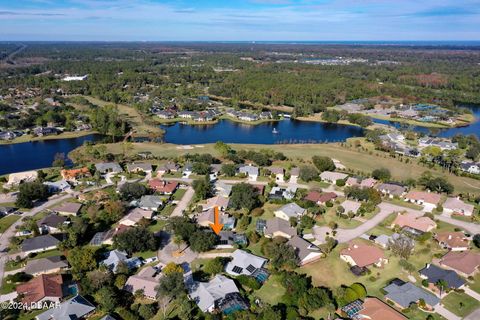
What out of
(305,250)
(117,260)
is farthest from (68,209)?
(305,250)

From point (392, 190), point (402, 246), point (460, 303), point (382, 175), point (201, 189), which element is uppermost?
point (201, 189)

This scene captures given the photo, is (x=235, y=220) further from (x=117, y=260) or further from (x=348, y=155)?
(x=348, y=155)

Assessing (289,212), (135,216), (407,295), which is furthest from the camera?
(289,212)

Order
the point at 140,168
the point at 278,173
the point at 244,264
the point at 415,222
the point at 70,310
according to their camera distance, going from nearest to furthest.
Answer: the point at 70,310
the point at 244,264
the point at 415,222
the point at 278,173
the point at 140,168

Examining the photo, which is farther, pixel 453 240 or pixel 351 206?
pixel 351 206

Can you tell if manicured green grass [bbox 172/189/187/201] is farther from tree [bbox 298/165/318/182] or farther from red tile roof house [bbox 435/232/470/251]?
red tile roof house [bbox 435/232/470/251]

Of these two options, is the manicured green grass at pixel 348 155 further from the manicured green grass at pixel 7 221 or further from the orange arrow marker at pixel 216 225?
the manicured green grass at pixel 7 221
